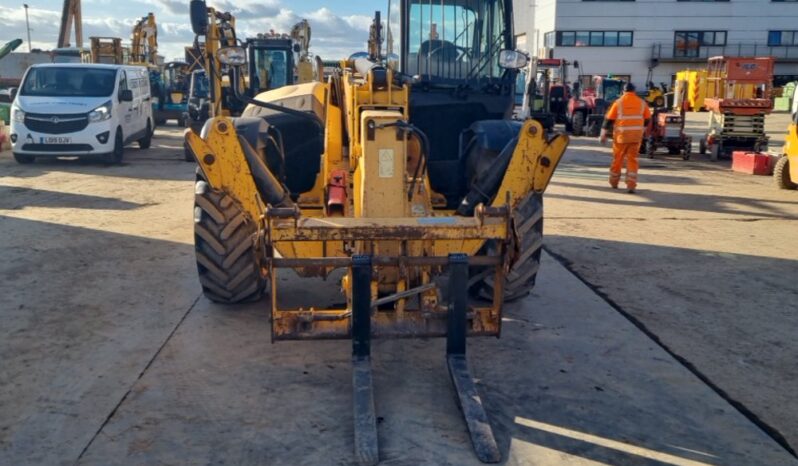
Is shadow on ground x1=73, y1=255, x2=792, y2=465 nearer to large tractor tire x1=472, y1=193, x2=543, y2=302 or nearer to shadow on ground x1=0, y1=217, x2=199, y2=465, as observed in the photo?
shadow on ground x1=0, y1=217, x2=199, y2=465

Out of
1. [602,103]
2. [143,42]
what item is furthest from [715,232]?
[143,42]

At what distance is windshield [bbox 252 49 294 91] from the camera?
2141cm

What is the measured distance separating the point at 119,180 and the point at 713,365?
447 inches

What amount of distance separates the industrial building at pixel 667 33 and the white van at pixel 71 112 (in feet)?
136

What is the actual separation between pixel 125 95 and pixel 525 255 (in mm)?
12581

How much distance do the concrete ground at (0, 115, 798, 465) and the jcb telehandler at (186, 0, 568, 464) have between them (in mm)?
274

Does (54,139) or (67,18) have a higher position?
(67,18)

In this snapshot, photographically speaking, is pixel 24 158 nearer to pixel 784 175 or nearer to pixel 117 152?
pixel 117 152

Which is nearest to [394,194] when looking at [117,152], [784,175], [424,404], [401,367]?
[401,367]

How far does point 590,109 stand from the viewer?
2494 cm

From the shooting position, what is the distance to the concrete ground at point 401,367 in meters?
4.05

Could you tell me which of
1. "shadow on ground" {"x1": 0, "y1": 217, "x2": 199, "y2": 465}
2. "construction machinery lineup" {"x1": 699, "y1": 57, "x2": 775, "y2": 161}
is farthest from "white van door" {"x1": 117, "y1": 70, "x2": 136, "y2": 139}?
"construction machinery lineup" {"x1": 699, "y1": 57, "x2": 775, "y2": 161}

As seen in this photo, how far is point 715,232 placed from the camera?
32.0 feet

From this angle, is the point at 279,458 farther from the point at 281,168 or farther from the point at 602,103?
the point at 602,103
